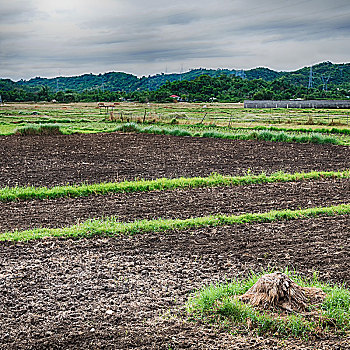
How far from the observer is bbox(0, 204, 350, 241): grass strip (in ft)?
26.5

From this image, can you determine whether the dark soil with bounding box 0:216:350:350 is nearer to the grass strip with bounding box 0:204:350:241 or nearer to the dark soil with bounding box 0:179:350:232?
the grass strip with bounding box 0:204:350:241

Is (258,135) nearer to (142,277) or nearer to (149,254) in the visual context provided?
(149,254)

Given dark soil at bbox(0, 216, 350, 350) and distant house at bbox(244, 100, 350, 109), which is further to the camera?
distant house at bbox(244, 100, 350, 109)

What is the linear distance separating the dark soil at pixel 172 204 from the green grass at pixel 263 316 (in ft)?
13.3

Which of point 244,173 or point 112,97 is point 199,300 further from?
point 112,97

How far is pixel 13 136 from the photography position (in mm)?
26359

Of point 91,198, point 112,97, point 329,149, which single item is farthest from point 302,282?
point 112,97

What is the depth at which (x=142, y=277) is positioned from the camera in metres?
6.25

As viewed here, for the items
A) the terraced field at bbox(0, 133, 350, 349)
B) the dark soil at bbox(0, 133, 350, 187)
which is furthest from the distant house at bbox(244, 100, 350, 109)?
the terraced field at bbox(0, 133, 350, 349)

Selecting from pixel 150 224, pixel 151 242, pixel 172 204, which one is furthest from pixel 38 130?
pixel 151 242

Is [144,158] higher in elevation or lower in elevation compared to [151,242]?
higher

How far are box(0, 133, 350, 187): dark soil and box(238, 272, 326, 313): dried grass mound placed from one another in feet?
27.4

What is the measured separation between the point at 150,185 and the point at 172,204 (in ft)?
5.95

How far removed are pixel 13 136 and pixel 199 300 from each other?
23690 mm
